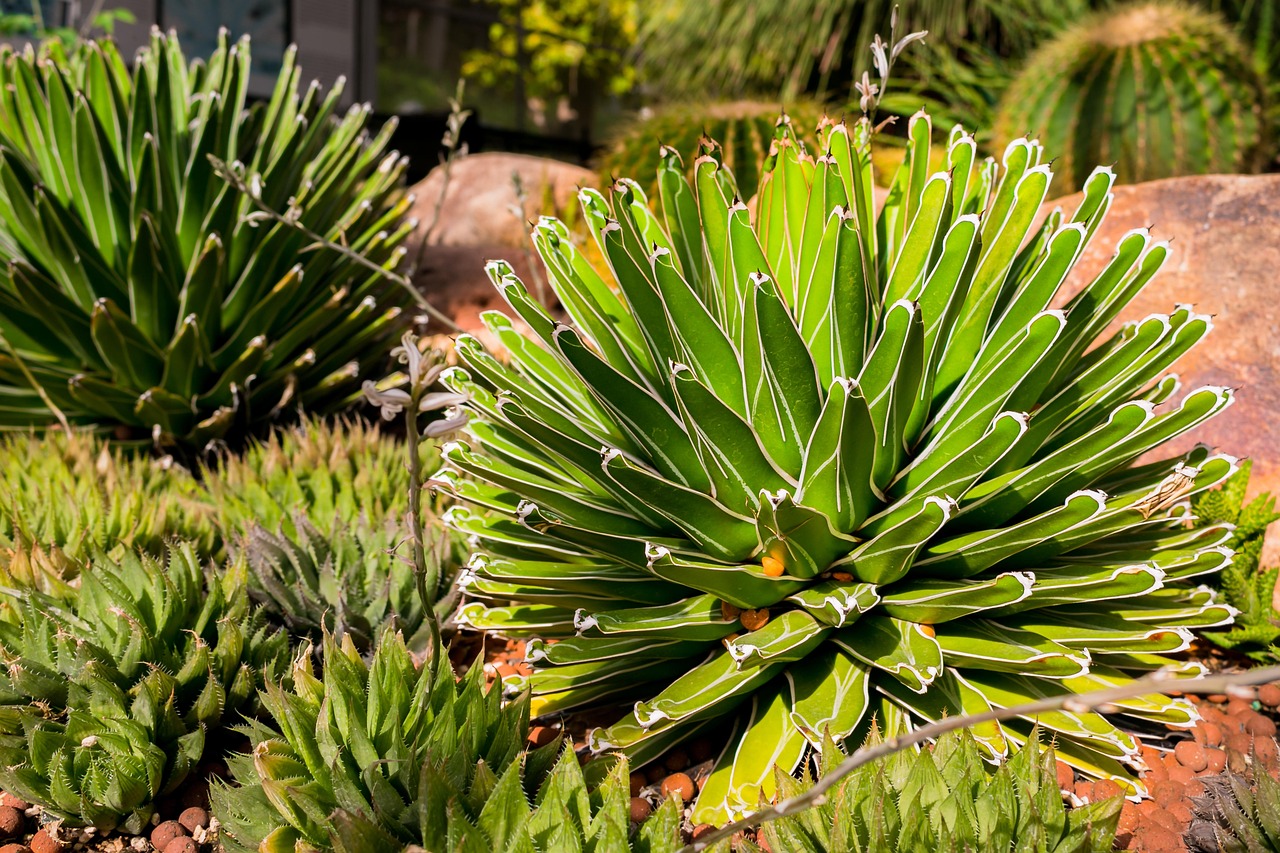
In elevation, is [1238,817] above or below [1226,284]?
below

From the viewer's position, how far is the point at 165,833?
173 centimetres

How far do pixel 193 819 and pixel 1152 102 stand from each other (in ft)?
20.2

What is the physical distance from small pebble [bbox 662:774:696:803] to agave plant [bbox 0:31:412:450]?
2.06 m

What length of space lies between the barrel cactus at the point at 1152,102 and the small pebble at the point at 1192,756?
14.8 feet

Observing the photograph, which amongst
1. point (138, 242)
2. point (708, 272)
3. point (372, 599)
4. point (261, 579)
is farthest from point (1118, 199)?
point (138, 242)

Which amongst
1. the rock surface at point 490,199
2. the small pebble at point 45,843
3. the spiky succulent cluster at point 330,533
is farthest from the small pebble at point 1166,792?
the rock surface at point 490,199

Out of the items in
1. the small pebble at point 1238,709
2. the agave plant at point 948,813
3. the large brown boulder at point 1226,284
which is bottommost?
the small pebble at point 1238,709

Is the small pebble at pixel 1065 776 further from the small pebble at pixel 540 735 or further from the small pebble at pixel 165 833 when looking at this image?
the small pebble at pixel 165 833

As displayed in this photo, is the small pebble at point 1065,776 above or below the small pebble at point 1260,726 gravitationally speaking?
below

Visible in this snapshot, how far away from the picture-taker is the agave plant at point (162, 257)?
10.6ft

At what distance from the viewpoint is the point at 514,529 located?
2090 mm

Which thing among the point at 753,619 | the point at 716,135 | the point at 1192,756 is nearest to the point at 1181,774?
the point at 1192,756

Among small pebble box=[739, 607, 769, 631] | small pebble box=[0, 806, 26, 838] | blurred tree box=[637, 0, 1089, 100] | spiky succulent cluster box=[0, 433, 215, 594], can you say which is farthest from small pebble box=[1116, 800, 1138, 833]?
blurred tree box=[637, 0, 1089, 100]

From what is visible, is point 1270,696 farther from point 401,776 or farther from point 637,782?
point 401,776
